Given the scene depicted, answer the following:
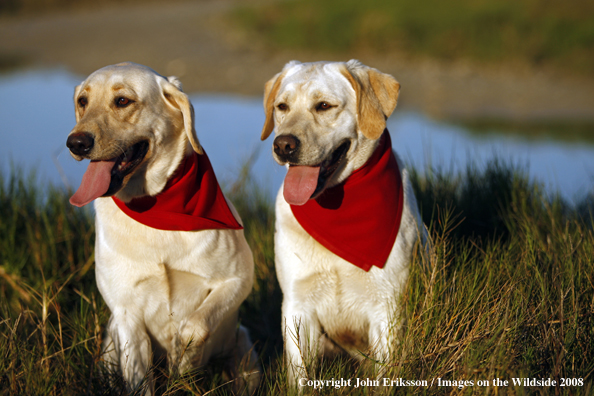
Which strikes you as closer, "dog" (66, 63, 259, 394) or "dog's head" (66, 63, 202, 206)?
"dog's head" (66, 63, 202, 206)

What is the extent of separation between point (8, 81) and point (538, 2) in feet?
43.9

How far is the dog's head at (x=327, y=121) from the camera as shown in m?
3.29

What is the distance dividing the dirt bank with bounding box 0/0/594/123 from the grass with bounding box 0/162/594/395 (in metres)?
7.16

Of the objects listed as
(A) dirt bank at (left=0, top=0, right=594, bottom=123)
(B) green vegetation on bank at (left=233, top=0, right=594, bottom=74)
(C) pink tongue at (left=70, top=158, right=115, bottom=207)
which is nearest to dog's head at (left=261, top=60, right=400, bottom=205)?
(C) pink tongue at (left=70, top=158, right=115, bottom=207)

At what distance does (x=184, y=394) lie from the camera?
3.70 metres

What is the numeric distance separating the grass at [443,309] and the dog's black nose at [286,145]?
90cm

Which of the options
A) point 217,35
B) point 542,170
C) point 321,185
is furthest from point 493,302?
point 217,35

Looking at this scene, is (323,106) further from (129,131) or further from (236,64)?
(236,64)

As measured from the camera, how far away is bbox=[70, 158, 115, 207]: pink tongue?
3.20 m

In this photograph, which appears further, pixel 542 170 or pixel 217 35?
pixel 217 35

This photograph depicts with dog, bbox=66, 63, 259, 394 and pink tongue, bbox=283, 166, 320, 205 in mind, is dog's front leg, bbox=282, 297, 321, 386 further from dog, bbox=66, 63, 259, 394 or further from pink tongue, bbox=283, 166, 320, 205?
pink tongue, bbox=283, 166, 320, 205

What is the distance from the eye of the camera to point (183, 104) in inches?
137

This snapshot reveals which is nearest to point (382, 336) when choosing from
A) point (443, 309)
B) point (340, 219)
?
point (443, 309)

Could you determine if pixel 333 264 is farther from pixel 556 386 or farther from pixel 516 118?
pixel 516 118
